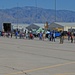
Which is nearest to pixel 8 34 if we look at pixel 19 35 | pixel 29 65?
pixel 19 35

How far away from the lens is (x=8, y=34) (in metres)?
60.3

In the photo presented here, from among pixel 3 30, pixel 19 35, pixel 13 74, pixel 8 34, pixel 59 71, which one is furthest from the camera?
pixel 3 30

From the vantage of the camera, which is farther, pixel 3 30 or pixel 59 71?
pixel 3 30

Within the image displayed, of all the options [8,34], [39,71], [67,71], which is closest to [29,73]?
[39,71]

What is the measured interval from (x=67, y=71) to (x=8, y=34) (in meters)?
46.6

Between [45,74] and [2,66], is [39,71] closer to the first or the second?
[45,74]

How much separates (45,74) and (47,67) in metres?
2.14

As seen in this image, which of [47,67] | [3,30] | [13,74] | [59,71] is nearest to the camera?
[13,74]

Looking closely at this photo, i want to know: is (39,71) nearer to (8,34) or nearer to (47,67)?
(47,67)

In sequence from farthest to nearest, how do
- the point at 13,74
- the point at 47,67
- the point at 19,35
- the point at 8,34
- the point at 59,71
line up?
the point at 8,34 → the point at 19,35 → the point at 47,67 → the point at 59,71 → the point at 13,74

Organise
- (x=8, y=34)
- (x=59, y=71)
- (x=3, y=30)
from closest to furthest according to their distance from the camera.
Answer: (x=59, y=71), (x=8, y=34), (x=3, y=30)

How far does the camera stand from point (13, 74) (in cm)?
1319

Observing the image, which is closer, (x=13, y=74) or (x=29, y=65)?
(x=13, y=74)

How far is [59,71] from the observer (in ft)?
46.4
